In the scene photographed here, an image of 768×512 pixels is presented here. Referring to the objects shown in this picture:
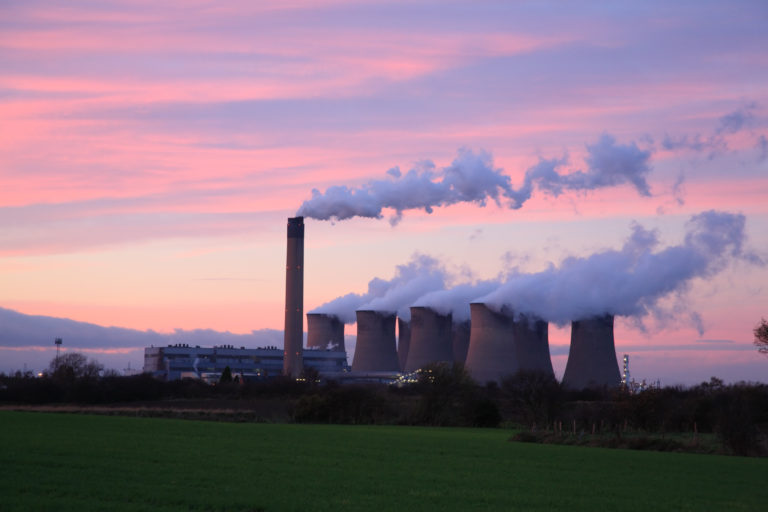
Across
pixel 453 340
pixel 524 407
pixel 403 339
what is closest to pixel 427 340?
pixel 453 340

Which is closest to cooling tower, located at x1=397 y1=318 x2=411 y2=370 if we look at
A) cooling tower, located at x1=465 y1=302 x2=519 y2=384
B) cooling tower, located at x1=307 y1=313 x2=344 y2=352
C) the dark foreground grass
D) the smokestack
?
cooling tower, located at x1=307 y1=313 x2=344 y2=352

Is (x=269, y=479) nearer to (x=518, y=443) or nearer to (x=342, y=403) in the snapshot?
(x=518, y=443)

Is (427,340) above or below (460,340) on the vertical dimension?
below

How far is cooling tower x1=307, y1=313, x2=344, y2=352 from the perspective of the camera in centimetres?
6166

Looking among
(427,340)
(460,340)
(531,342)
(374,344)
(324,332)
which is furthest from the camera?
(324,332)

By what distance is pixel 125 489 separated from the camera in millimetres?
10773

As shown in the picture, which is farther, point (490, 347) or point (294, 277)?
point (294, 277)

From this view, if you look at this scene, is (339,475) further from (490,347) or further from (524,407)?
(490,347)

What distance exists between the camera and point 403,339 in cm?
6209

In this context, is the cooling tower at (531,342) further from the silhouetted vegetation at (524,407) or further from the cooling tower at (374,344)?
the cooling tower at (374,344)

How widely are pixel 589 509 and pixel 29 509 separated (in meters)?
6.27

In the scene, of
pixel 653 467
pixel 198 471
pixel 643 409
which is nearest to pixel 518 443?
pixel 653 467

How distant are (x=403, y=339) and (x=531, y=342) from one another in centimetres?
1426

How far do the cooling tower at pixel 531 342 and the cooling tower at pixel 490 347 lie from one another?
3600 mm
